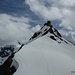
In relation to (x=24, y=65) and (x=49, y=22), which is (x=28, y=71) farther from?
(x=49, y=22)

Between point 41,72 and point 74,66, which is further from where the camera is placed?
point 74,66

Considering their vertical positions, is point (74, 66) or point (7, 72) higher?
point (7, 72)

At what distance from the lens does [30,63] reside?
519 inches

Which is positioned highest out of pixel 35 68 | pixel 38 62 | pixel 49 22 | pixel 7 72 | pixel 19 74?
pixel 49 22

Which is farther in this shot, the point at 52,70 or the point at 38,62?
the point at 38,62

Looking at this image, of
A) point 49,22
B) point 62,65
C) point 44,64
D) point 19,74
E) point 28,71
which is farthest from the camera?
point 49,22

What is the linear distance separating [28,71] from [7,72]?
23.8 feet

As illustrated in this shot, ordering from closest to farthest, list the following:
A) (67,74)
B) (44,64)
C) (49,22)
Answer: (67,74), (44,64), (49,22)

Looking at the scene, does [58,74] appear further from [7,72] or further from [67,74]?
[7,72]

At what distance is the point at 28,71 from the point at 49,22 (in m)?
55.9

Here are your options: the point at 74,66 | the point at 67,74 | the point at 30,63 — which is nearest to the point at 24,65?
the point at 30,63

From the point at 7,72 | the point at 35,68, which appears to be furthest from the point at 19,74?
the point at 7,72

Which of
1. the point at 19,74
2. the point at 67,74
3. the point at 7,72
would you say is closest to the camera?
the point at 19,74

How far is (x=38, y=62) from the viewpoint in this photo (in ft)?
43.9
